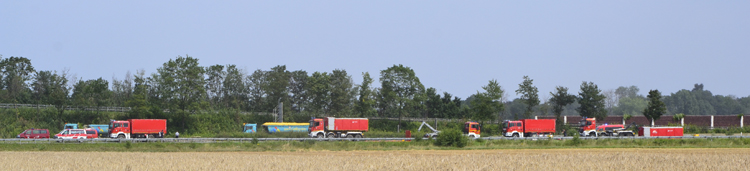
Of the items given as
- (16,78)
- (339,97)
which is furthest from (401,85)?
(16,78)

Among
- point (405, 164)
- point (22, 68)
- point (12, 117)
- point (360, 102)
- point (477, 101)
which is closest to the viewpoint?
point (405, 164)

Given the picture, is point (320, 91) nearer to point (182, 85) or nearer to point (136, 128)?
point (182, 85)

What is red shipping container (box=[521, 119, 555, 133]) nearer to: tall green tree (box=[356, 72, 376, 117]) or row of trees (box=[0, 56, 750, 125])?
row of trees (box=[0, 56, 750, 125])

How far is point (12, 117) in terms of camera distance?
7200cm

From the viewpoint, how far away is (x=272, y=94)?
102m

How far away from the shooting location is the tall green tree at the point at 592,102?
8862 cm

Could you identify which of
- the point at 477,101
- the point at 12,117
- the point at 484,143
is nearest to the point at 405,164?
the point at 484,143

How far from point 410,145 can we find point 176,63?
42.6 m

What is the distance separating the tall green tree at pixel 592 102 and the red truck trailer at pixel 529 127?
94.1ft

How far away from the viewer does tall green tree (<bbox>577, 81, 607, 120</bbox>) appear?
88.6 meters

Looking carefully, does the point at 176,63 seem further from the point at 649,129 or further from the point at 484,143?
the point at 649,129

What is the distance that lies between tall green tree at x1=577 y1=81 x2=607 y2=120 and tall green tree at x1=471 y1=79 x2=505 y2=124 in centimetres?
1897

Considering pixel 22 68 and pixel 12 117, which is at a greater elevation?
pixel 22 68

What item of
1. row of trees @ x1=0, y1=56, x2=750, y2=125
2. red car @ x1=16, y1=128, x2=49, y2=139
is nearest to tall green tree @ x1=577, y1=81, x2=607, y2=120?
row of trees @ x1=0, y1=56, x2=750, y2=125
